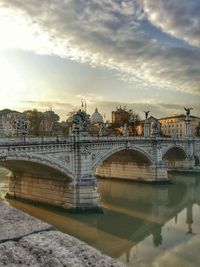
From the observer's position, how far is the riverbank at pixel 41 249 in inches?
120

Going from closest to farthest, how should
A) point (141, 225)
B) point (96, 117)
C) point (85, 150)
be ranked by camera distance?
point (141, 225)
point (85, 150)
point (96, 117)

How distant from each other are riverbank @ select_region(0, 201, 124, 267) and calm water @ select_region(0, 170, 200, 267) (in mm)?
14579

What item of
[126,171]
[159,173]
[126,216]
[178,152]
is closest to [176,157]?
[178,152]

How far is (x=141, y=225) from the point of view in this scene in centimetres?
2492

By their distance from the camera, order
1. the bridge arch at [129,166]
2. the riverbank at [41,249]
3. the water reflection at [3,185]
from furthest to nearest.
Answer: the bridge arch at [129,166]
the water reflection at [3,185]
the riverbank at [41,249]

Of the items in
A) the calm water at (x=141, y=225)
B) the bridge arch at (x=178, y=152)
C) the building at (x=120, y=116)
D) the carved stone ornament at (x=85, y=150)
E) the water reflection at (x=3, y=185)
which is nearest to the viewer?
the calm water at (x=141, y=225)

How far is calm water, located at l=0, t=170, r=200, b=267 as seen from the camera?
1861cm

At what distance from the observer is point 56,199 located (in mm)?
27422

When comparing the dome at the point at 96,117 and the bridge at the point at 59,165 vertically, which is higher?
the dome at the point at 96,117

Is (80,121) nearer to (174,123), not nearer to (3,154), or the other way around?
(3,154)

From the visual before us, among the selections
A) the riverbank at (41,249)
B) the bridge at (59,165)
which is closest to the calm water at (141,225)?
the bridge at (59,165)

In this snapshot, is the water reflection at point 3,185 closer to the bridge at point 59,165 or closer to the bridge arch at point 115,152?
the bridge at point 59,165

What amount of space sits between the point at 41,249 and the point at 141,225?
891 inches

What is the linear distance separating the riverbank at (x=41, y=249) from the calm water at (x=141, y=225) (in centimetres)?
1458
